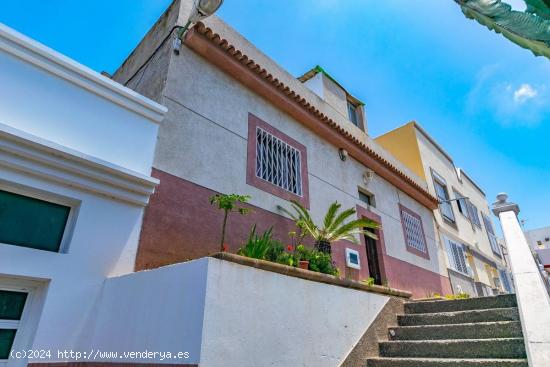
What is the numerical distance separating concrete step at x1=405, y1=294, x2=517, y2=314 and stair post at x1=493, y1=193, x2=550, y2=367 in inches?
28.2

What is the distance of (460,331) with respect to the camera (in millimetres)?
4660

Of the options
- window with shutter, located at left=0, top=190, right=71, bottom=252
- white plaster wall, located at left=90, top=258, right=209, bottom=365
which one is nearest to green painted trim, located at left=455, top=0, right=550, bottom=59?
white plaster wall, located at left=90, top=258, right=209, bottom=365

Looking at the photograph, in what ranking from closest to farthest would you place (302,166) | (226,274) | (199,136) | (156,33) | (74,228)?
(226,274) < (74,228) < (199,136) < (156,33) < (302,166)

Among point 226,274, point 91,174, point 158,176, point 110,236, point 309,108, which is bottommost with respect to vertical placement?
point 226,274

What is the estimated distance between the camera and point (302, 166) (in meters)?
8.39

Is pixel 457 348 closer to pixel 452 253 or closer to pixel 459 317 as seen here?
pixel 459 317

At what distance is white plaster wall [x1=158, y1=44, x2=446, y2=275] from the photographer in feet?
19.1

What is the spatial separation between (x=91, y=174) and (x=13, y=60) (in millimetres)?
1674

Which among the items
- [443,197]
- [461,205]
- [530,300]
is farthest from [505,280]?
[530,300]

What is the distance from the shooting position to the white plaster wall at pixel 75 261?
3.54 metres

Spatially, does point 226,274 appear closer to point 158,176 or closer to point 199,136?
point 158,176

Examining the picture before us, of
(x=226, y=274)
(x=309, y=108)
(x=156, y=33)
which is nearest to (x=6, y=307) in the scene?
(x=226, y=274)

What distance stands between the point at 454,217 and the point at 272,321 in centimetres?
1511

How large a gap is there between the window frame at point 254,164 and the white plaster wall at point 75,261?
2944 mm
